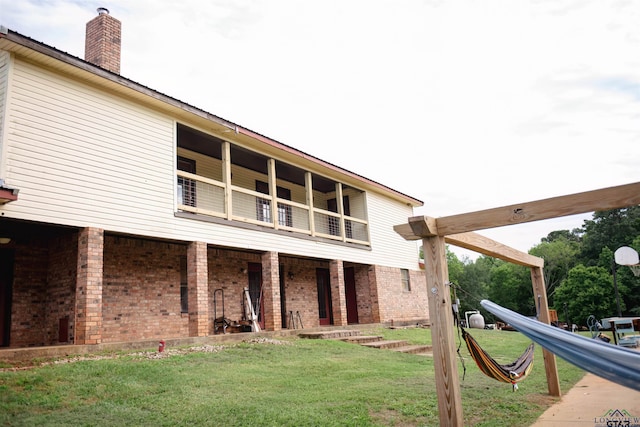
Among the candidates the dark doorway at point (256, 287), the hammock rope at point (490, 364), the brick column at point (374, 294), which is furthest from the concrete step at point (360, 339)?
the hammock rope at point (490, 364)

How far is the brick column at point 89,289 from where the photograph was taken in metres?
8.64

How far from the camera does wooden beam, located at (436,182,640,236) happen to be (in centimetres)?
366

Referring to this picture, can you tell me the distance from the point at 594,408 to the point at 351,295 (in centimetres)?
1308

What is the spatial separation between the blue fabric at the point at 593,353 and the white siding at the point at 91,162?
828 centimetres

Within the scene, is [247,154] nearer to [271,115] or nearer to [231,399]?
[231,399]

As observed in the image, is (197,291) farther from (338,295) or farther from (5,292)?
(338,295)

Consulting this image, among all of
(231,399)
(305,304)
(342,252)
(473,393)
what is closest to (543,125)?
(342,252)

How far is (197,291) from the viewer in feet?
35.7

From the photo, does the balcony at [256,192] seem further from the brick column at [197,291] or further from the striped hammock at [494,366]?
the striped hammock at [494,366]

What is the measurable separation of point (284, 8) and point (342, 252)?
792cm

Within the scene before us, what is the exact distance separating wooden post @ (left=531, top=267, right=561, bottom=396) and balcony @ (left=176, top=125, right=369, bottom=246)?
741 cm

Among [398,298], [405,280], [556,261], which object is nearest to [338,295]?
[398,298]

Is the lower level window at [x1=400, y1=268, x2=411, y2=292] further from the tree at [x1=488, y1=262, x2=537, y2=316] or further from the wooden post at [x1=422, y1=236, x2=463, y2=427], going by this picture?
the tree at [x1=488, y1=262, x2=537, y2=316]

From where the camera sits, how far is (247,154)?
1407 centimetres
